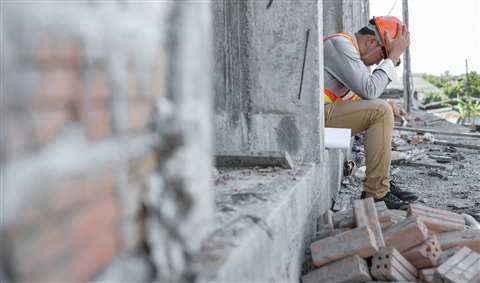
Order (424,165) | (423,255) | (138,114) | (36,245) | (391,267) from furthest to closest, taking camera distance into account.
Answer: (424,165), (423,255), (391,267), (138,114), (36,245)

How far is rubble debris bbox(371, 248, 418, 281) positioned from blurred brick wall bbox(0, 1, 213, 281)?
1304 mm

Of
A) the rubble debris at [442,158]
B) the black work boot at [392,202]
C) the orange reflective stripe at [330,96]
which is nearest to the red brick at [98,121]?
the black work boot at [392,202]

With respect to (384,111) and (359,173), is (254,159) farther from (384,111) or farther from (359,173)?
(359,173)

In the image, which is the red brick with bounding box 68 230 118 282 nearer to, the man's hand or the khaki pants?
the khaki pants

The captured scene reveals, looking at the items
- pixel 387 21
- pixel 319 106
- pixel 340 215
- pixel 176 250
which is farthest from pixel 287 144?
pixel 176 250

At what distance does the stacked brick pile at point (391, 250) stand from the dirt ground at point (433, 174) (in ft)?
4.03

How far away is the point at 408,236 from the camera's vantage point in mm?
2910

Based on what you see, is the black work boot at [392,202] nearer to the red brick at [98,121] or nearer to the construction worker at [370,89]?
the construction worker at [370,89]

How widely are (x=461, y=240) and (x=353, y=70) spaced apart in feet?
5.65

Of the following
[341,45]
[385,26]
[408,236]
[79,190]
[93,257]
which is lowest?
[408,236]

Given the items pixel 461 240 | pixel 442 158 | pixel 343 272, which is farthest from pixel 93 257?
pixel 442 158

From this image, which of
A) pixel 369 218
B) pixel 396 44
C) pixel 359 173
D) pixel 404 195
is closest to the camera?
pixel 369 218

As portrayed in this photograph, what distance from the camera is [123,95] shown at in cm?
126

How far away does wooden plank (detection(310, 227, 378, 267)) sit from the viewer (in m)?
2.76
